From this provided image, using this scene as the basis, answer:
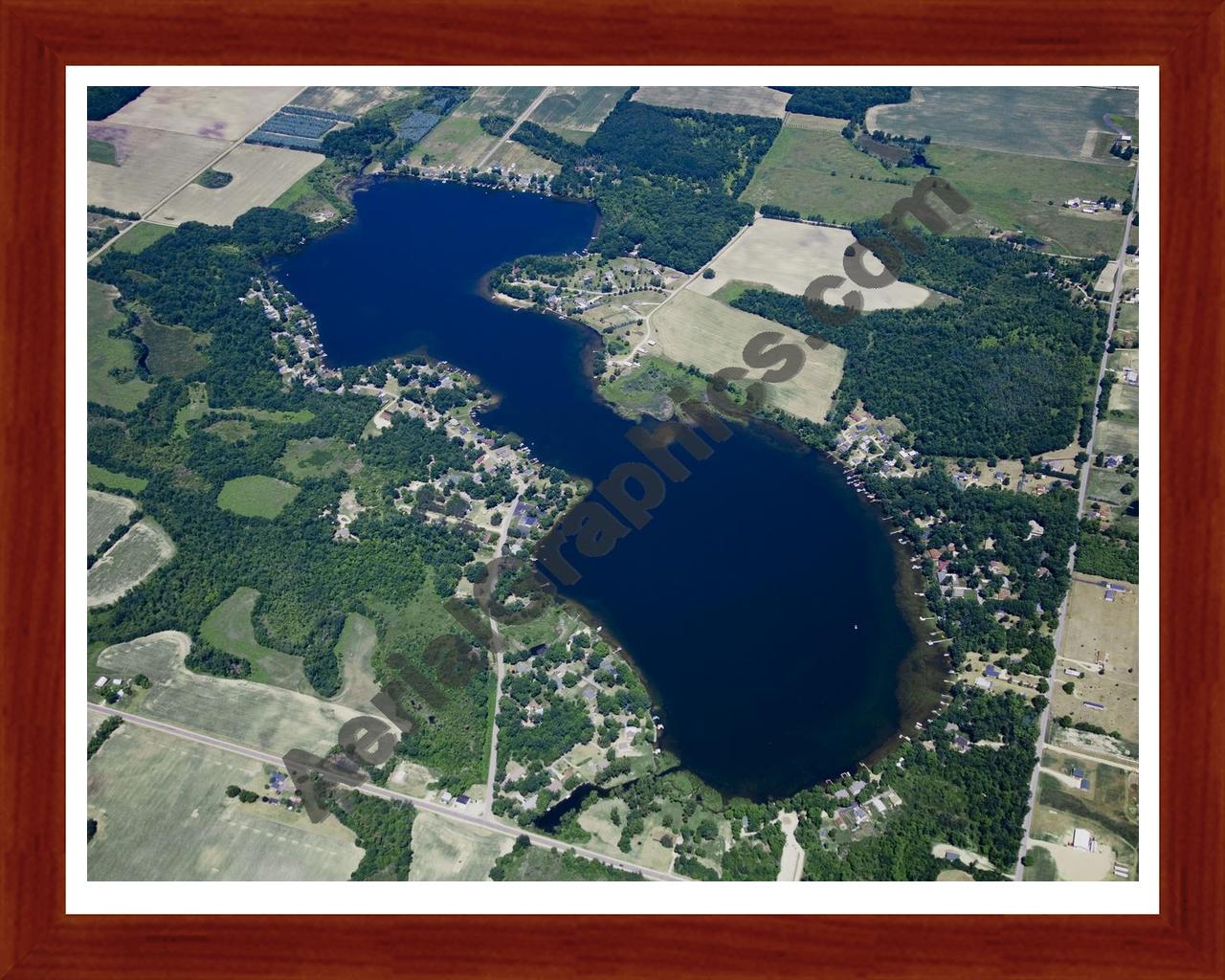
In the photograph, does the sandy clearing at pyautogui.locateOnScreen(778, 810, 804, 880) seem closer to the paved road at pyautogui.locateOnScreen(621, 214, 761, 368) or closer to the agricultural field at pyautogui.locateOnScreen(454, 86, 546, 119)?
the paved road at pyautogui.locateOnScreen(621, 214, 761, 368)

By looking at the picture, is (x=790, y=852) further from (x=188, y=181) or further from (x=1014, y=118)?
(x=188, y=181)

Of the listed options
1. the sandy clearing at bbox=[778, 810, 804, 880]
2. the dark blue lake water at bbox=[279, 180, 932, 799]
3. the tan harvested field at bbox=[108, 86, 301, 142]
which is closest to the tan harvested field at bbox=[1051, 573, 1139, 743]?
the dark blue lake water at bbox=[279, 180, 932, 799]

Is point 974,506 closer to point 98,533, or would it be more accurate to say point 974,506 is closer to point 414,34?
point 98,533

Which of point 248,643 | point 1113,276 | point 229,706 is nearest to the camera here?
point 229,706

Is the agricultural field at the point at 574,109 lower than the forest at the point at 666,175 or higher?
higher

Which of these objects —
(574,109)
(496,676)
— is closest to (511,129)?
(574,109)

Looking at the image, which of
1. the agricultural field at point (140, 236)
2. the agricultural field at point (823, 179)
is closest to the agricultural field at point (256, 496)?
the agricultural field at point (140, 236)

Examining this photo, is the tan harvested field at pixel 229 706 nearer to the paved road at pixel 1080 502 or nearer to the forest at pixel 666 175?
the paved road at pixel 1080 502
